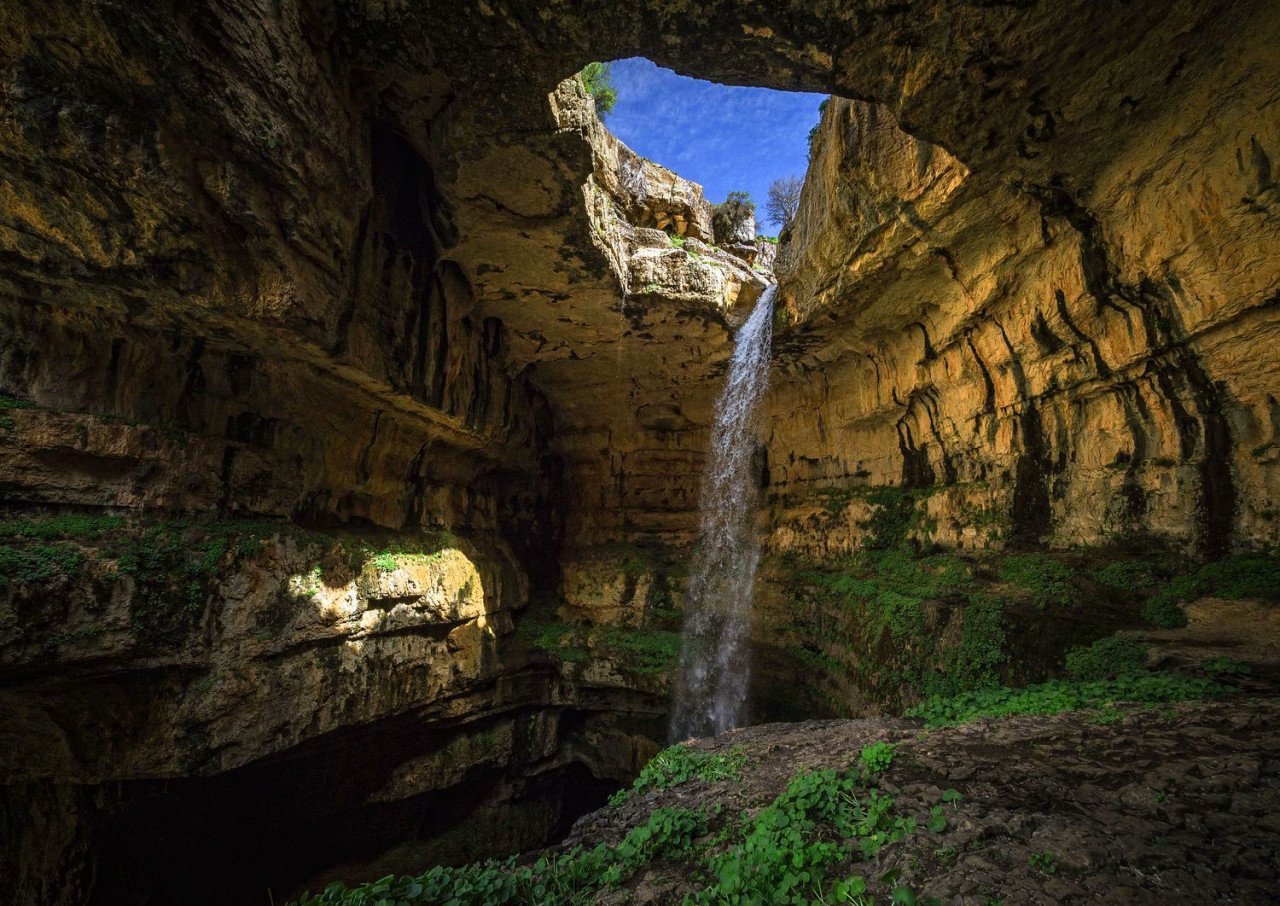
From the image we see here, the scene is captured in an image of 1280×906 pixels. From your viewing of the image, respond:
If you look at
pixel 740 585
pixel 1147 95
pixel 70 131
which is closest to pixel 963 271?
pixel 1147 95

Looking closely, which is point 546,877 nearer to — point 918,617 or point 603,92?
point 918,617

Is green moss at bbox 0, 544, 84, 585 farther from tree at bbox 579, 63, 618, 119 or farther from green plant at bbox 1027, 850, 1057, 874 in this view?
tree at bbox 579, 63, 618, 119

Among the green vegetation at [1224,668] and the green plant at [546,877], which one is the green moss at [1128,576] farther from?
the green plant at [546,877]

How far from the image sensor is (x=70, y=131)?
496 centimetres

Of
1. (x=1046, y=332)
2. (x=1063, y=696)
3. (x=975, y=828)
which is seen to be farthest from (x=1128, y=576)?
(x=975, y=828)

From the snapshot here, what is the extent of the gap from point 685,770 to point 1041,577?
5.35m

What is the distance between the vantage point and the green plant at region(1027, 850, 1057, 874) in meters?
2.54

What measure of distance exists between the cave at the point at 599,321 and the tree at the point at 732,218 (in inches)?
96.9

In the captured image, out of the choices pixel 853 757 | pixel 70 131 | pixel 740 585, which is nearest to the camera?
pixel 853 757

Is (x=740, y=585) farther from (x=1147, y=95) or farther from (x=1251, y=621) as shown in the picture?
(x=1147, y=95)

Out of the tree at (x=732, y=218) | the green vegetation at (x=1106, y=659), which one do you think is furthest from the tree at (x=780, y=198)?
the green vegetation at (x=1106, y=659)

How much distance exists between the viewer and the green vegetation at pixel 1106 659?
191 inches

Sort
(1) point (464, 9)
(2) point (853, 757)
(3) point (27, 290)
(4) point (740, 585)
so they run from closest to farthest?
(2) point (853, 757) → (1) point (464, 9) → (3) point (27, 290) → (4) point (740, 585)

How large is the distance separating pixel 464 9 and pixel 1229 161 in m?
7.81
